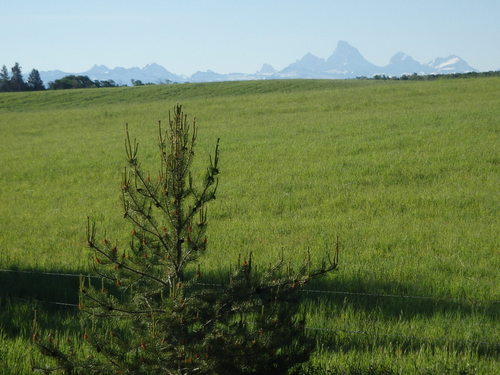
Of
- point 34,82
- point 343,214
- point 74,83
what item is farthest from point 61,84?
point 343,214

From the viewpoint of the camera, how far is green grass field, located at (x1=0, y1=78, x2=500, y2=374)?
5.57 meters

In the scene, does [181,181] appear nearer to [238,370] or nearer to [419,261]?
[238,370]

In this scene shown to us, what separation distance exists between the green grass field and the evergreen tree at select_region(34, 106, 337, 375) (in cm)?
106

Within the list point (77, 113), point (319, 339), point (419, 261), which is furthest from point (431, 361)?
point (77, 113)

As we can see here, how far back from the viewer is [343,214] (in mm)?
11102

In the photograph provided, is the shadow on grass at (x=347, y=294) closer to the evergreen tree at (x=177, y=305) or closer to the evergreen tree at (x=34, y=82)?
the evergreen tree at (x=177, y=305)

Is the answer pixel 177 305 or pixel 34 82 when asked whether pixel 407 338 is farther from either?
pixel 34 82

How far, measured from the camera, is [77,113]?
3628 centimetres

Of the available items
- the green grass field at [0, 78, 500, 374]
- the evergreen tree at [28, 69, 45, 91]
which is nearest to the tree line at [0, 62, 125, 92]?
the evergreen tree at [28, 69, 45, 91]

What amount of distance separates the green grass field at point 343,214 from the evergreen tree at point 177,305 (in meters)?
1.06

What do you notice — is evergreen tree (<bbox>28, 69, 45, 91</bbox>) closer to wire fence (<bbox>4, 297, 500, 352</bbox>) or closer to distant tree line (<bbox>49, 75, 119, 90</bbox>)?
distant tree line (<bbox>49, 75, 119, 90</bbox>)

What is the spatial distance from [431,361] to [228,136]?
17.6 metres

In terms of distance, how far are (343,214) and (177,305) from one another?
25.5 ft

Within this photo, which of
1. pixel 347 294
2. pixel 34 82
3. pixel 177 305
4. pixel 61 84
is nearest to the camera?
pixel 177 305
